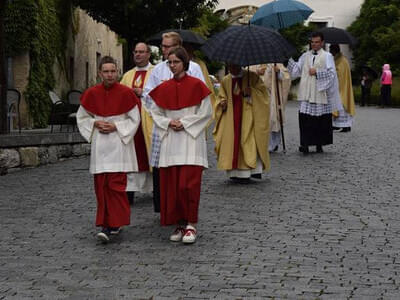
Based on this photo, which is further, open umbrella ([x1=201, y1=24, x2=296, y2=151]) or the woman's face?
open umbrella ([x1=201, y1=24, x2=296, y2=151])

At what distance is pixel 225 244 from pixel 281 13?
8.88 metres

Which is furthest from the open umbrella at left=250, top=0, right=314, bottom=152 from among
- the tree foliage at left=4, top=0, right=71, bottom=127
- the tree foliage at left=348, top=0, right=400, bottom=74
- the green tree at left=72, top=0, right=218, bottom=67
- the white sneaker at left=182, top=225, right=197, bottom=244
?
the tree foliage at left=348, top=0, right=400, bottom=74

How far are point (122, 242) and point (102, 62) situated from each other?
59.4 inches

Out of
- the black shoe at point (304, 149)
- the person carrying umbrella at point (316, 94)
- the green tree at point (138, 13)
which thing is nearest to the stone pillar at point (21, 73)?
the green tree at point (138, 13)

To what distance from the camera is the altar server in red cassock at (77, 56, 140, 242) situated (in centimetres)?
801

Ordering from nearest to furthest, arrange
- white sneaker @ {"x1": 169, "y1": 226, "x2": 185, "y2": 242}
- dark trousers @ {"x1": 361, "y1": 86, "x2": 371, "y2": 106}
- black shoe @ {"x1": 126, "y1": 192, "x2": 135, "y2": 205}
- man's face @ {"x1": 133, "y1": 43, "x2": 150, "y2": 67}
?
white sneaker @ {"x1": 169, "y1": 226, "x2": 185, "y2": 242} → man's face @ {"x1": 133, "y1": 43, "x2": 150, "y2": 67} → black shoe @ {"x1": 126, "y1": 192, "x2": 135, "y2": 205} → dark trousers @ {"x1": 361, "y1": 86, "x2": 371, "y2": 106}

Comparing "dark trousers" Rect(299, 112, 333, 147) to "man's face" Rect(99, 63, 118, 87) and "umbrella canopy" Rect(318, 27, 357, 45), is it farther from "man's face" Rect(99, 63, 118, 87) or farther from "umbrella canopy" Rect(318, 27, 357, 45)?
"man's face" Rect(99, 63, 118, 87)

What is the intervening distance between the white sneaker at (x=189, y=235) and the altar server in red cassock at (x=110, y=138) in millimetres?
510

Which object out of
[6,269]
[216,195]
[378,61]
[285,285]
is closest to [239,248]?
[285,285]

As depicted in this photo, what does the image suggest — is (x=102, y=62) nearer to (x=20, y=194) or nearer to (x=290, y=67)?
(x=20, y=194)

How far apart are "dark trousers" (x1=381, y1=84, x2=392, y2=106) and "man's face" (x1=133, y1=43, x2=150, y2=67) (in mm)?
32438

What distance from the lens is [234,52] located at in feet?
35.3

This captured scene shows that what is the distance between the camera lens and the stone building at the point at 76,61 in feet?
72.8

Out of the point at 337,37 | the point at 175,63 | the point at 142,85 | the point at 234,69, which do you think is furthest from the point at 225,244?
the point at 337,37
